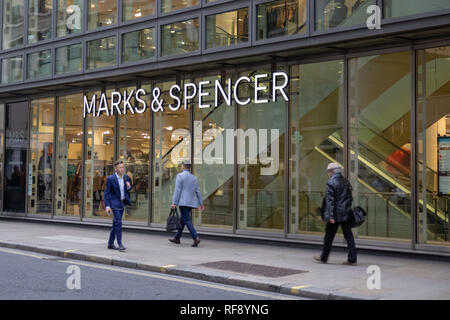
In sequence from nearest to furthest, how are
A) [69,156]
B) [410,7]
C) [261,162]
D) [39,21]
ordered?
[410,7] < [261,162] < [69,156] < [39,21]

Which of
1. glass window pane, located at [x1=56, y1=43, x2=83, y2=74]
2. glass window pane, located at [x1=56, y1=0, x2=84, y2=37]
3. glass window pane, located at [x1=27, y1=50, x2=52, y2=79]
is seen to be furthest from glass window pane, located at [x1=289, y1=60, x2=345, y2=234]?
glass window pane, located at [x1=27, y1=50, x2=52, y2=79]

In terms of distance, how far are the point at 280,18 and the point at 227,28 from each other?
1.56 metres

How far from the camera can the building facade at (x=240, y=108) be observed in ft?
41.1

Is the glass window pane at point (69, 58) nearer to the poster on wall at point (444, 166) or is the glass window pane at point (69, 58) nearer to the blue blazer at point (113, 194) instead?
the blue blazer at point (113, 194)

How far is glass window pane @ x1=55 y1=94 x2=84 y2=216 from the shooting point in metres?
19.6

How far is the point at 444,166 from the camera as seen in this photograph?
12.4m

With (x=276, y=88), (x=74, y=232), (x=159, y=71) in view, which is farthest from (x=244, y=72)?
(x=74, y=232)

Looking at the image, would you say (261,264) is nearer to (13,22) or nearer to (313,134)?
(313,134)

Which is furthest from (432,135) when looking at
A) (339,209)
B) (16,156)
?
(16,156)

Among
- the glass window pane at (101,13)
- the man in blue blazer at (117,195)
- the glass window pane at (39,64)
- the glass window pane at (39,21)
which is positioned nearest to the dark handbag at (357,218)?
the man in blue blazer at (117,195)

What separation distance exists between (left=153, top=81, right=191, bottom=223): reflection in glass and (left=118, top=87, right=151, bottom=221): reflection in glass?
314 mm

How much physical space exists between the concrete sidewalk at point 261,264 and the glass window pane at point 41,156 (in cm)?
367

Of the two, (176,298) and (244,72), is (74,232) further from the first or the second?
(176,298)

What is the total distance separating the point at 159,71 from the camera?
54.8 ft
